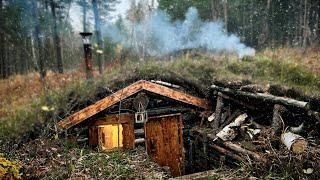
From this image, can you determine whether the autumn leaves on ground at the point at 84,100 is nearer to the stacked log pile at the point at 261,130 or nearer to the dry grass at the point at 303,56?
the dry grass at the point at 303,56

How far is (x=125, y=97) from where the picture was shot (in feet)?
33.8

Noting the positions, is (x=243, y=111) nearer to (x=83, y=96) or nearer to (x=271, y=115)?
(x=271, y=115)

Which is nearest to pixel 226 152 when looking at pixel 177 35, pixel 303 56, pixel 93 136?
pixel 93 136

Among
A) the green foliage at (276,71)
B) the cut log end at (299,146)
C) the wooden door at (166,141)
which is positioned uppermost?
the green foliage at (276,71)

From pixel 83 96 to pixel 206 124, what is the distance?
416 centimetres

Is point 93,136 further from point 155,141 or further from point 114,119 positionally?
point 155,141

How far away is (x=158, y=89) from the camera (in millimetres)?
10695

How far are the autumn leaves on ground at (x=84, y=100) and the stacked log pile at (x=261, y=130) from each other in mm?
1048

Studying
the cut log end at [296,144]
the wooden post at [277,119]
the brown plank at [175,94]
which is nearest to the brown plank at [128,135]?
the brown plank at [175,94]

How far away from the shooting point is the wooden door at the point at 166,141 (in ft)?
36.5

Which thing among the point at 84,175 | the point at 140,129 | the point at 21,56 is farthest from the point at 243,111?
the point at 21,56

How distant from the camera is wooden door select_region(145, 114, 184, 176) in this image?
11.1 metres

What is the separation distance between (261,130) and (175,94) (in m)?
3.18

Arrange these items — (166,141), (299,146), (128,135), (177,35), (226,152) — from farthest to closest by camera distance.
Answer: (177,35) → (166,141) → (128,135) → (226,152) → (299,146)
